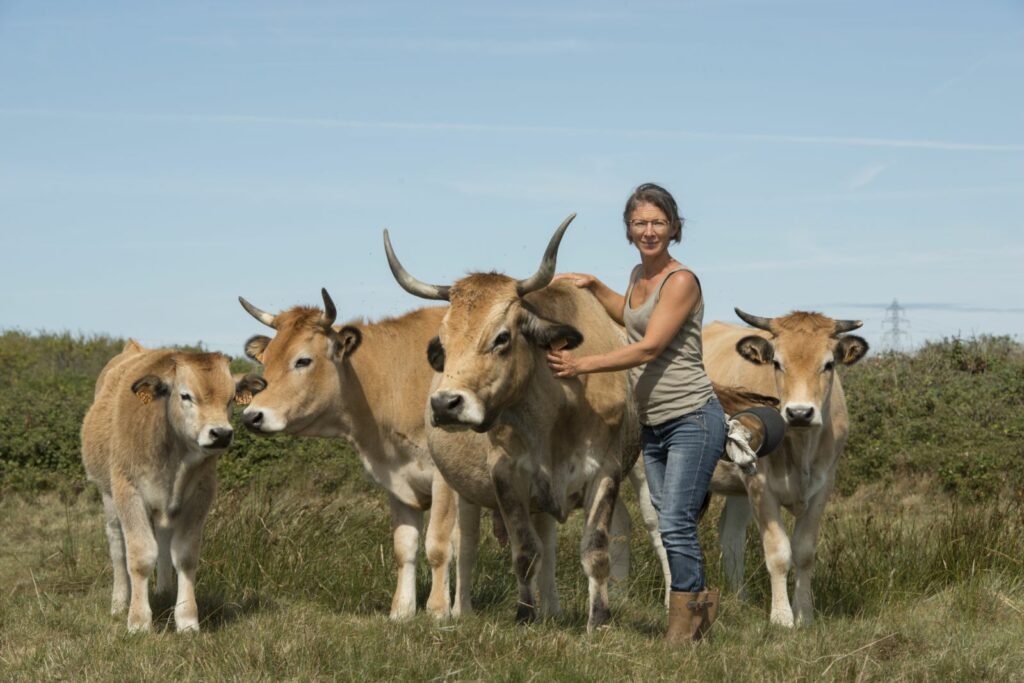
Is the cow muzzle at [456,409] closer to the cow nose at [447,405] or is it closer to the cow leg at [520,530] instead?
the cow nose at [447,405]

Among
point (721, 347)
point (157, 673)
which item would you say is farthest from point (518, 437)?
point (721, 347)

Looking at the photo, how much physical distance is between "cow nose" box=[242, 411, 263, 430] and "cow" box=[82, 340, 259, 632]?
0.74ft

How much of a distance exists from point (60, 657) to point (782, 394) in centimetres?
527

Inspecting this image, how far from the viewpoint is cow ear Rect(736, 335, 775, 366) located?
9.38 meters

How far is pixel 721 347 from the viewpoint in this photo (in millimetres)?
11422

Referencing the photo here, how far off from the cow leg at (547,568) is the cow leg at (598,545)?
682mm

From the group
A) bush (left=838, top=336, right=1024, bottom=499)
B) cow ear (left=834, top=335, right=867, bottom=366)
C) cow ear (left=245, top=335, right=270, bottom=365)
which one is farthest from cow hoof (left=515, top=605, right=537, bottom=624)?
bush (left=838, top=336, right=1024, bottom=499)

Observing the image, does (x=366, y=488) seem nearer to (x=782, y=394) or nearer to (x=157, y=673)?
(x=782, y=394)

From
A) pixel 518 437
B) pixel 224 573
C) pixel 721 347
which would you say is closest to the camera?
pixel 518 437

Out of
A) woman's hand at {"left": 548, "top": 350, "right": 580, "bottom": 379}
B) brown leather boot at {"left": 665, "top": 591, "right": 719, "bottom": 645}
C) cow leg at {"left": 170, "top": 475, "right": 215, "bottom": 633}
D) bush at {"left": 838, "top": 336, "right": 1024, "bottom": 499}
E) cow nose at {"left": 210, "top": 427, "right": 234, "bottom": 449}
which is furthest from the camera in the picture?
bush at {"left": 838, "top": 336, "right": 1024, "bottom": 499}

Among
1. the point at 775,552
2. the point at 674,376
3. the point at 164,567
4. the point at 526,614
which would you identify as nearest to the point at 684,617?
the point at 526,614

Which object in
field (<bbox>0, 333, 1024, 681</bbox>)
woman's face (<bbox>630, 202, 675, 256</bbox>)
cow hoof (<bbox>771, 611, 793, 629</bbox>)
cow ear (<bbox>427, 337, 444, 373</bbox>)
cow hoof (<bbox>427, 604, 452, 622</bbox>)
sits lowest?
cow hoof (<bbox>771, 611, 793, 629</bbox>)

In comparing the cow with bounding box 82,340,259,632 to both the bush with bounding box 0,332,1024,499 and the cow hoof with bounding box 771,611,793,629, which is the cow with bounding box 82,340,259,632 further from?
the bush with bounding box 0,332,1024,499

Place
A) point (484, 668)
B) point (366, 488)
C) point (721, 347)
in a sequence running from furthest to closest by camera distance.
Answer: point (366, 488), point (721, 347), point (484, 668)
